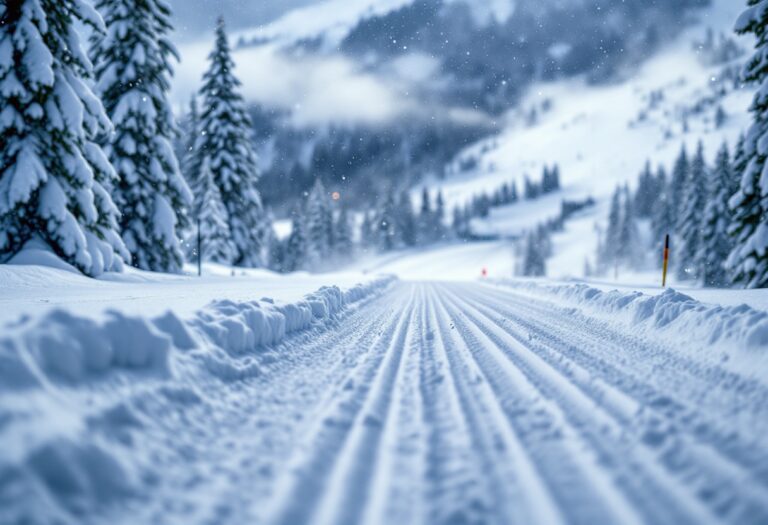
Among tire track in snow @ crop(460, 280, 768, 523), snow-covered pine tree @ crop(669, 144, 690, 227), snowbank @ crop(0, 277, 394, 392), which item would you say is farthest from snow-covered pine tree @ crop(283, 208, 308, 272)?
snow-covered pine tree @ crop(669, 144, 690, 227)

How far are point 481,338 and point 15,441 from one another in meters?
5.33

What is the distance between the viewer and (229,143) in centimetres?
2839

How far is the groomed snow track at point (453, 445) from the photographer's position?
2037 mm

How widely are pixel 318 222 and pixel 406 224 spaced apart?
1178 inches

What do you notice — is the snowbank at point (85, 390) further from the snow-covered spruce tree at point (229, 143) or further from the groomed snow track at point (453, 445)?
the snow-covered spruce tree at point (229, 143)

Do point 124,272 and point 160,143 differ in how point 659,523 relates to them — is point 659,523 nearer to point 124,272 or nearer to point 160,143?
point 124,272

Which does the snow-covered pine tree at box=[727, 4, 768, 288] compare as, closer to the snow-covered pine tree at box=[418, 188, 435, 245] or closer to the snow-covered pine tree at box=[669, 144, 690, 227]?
the snow-covered pine tree at box=[669, 144, 690, 227]

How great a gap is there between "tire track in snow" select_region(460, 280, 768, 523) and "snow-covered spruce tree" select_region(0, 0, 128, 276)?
12.6 m

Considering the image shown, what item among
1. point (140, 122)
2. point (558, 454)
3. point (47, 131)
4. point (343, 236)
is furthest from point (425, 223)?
point (558, 454)

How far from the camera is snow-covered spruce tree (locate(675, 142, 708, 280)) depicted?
37812 mm

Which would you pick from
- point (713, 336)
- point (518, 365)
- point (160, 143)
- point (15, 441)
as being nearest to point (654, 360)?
point (713, 336)

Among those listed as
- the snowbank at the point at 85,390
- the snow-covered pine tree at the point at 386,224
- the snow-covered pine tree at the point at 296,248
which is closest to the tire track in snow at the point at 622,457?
the snowbank at the point at 85,390

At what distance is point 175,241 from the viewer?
18453mm

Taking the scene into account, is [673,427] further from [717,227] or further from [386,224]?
[386,224]
